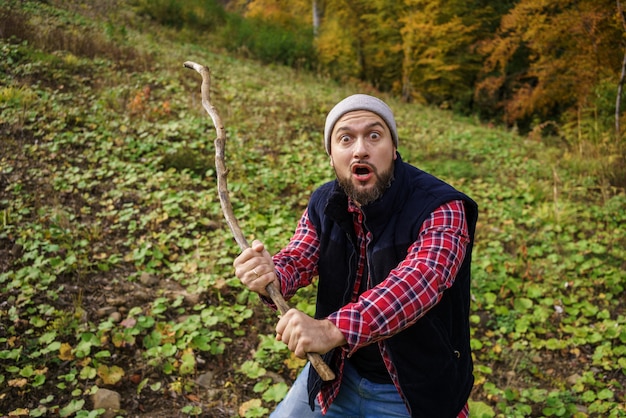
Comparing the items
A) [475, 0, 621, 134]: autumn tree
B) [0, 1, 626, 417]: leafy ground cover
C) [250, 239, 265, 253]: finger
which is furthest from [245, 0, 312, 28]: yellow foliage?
[250, 239, 265, 253]: finger

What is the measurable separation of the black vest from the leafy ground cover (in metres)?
1.29

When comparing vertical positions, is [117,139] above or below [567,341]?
above

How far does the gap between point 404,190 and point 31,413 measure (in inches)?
104

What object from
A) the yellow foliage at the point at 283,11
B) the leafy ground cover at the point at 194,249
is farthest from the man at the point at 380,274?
the yellow foliage at the point at 283,11

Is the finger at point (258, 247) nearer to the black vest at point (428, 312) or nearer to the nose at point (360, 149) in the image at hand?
the black vest at point (428, 312)

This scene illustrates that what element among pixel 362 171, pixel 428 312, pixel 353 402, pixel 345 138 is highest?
pixel 345 138

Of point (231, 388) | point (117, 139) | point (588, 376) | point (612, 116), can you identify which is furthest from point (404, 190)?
point (612, 116)

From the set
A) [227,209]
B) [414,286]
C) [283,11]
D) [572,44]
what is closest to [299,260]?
[227,209]

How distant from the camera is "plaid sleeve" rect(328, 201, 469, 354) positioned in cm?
147

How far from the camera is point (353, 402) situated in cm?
202

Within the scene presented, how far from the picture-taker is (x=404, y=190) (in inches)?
72.5

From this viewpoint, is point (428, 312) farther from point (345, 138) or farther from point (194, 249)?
point (194, 249)

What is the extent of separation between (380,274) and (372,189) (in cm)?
35

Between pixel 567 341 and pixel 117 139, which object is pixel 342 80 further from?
pixel 567 341
